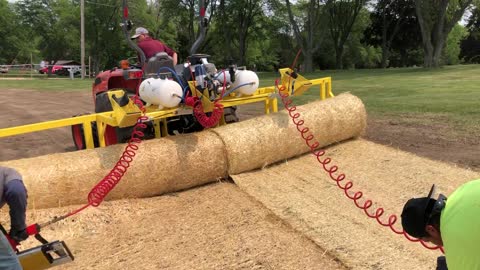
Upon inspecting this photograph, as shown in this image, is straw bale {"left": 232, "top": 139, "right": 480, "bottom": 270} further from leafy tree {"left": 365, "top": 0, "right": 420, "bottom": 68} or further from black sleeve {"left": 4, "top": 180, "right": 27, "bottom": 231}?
leafy tree {"left": 365, "top": 0, "right": 420, "bottom": 68}

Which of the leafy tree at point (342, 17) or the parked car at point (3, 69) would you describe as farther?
the parked car at point (3, 69)

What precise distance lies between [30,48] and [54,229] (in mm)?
64076

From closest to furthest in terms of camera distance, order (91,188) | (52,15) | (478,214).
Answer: (478,214)
(91,188)
(52,15)

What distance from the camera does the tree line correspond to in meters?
45.7

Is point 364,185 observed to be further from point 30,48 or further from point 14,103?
point 30,48

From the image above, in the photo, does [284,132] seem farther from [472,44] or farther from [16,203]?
[472,44]

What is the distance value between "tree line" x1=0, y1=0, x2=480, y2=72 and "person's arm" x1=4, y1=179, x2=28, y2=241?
113ft

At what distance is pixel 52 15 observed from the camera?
Answer: 6103 cm

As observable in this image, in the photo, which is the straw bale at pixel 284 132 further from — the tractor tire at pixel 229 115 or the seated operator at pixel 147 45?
the seated operator at pixel 147 45

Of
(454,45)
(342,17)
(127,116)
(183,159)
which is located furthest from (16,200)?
(454,45)

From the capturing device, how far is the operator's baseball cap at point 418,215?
74.4 inches

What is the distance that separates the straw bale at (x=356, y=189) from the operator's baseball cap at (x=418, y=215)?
75.6 inches

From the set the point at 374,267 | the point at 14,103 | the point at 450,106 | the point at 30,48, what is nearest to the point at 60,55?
the point at 30,48

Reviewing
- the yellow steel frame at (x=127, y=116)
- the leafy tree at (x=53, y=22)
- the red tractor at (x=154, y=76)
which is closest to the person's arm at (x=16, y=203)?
the yellow steel frame at (x=127, y=116)
